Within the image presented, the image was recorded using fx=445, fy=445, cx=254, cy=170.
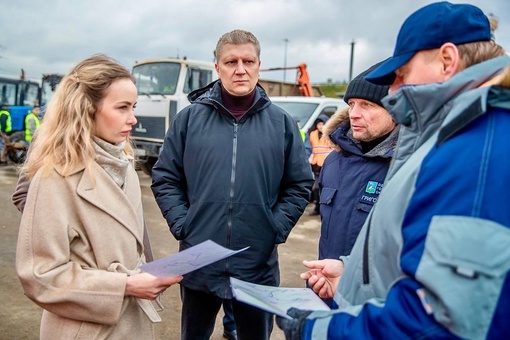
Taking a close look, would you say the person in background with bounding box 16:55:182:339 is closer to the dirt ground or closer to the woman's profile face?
the woman's profile face

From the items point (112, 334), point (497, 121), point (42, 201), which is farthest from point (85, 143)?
point (497, 121)

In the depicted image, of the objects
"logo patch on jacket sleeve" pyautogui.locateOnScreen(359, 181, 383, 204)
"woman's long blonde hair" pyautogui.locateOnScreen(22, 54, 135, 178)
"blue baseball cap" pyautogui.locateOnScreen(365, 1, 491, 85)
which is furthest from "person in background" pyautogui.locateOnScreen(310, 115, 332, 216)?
"blue baseball cap" pyautogui.locateOnScreen(365, 1, 491, 85)

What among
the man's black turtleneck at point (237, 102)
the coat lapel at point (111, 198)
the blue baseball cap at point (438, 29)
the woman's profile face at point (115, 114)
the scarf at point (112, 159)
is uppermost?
the blue baseball cap at point (438, 29)

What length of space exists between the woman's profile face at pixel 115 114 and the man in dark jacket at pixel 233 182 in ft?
2.06

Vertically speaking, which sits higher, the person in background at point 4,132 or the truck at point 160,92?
the truck at point 160,92

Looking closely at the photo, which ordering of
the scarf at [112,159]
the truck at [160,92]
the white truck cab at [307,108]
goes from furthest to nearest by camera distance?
the truck at [160,92]
the white truck cab at [307,108]
the scarf at [112,159]

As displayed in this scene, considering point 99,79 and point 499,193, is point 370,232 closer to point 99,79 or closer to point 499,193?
point 499,193

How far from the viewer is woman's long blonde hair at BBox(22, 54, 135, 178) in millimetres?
1600

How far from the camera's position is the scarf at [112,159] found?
171 centimetres

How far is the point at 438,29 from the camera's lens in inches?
45.1

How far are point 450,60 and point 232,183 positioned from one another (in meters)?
1.35

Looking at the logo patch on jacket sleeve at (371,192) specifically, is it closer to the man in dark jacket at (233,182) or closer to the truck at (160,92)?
the man in dark jacket at (233,182)

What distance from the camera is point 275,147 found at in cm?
241

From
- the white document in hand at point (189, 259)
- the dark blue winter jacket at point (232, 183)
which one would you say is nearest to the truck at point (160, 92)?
the dark blue winter jacket at point (232, 183)
